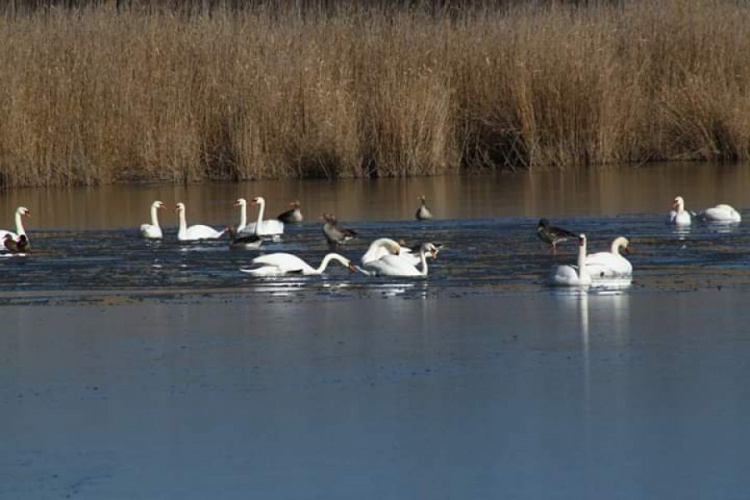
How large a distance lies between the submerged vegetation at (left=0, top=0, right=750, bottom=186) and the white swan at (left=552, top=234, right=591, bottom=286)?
30.0 ft

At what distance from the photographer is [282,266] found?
11.2 metres

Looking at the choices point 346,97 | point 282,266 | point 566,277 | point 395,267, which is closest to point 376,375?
point 566,277

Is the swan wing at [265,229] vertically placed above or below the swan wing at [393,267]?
above

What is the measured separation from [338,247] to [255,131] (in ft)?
22.4

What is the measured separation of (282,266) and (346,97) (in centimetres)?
879

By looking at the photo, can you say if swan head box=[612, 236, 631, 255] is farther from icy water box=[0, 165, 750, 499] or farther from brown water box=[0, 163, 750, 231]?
brown water box=[0, 163, 750, 231]

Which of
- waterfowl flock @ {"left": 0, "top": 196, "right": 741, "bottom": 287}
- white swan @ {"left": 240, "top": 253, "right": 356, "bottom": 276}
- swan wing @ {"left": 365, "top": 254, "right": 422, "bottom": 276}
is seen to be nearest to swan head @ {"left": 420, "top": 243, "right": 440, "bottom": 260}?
waterfowl flock @ {"left": 0, "top": 196, "right": 741, "bottom": 287}

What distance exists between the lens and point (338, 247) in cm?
1317

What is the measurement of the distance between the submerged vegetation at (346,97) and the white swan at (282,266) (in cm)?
814

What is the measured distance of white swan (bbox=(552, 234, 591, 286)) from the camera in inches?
404

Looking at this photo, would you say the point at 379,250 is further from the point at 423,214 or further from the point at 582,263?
the point at 423,214

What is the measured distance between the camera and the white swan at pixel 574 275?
1026 cm

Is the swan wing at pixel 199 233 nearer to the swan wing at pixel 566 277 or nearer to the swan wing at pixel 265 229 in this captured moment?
the swan wing at pixel 265 229

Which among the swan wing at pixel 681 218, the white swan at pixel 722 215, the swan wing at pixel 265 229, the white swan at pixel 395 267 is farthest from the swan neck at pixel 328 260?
the white swan at pixel 722 215
